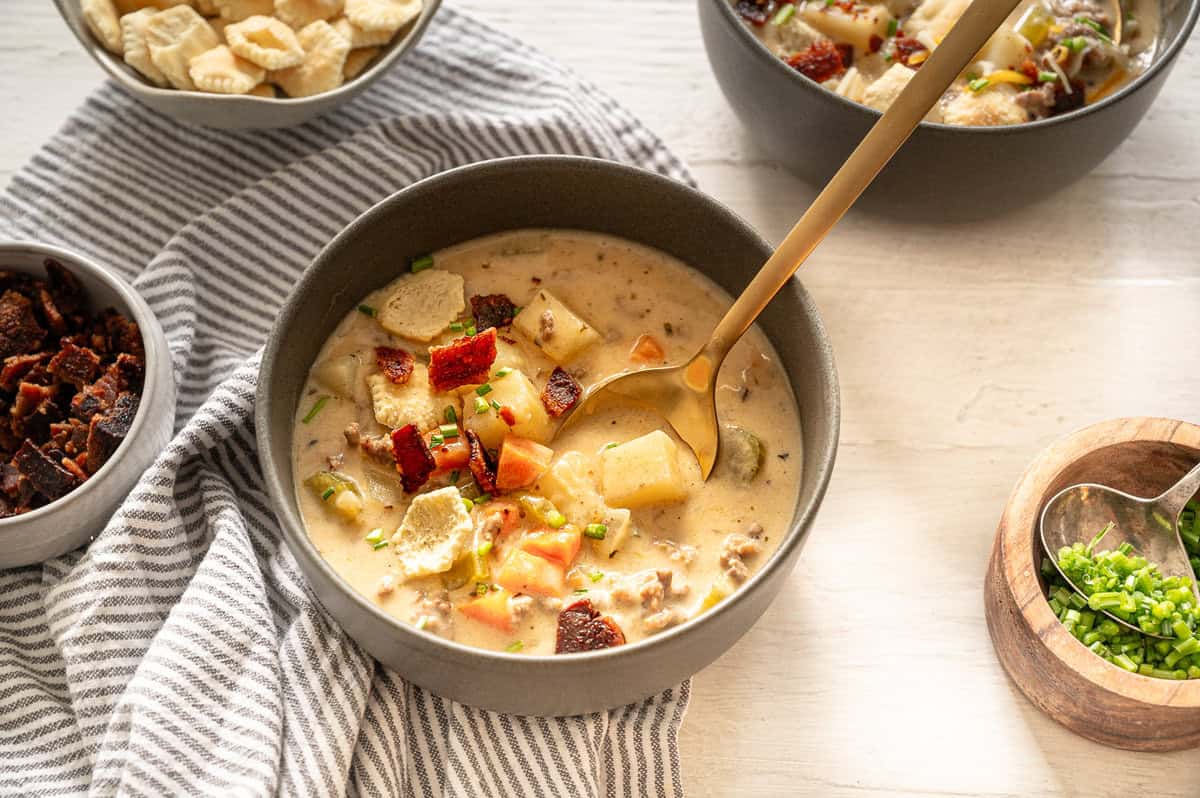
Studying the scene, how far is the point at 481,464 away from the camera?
8.01 feet

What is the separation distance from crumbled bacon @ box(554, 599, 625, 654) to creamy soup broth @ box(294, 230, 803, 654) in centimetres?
3

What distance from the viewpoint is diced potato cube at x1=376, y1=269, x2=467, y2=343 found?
2.65 meters

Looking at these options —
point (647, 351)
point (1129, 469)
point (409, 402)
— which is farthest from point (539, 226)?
point (1129, 469)

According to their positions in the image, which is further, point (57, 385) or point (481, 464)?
point (57, 385)

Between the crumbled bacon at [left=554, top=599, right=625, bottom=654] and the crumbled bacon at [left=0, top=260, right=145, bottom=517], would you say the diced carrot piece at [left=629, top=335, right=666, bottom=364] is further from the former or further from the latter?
the crumbled bacon at [left=0, top=260, right=145, bottom=517]

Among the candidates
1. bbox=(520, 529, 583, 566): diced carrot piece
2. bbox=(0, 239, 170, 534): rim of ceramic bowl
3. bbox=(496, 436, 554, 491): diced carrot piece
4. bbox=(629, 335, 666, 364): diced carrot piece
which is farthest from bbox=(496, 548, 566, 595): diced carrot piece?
bbox=(0, 239, 170, 534): rim of ceramic bowl

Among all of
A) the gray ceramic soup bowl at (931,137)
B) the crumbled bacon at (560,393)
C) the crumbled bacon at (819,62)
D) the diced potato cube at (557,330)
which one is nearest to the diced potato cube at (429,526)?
the crumbled bacon at (560,393)

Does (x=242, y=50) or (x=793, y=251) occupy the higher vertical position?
(x=793, y=251)

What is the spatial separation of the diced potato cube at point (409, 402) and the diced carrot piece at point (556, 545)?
0.31 meters

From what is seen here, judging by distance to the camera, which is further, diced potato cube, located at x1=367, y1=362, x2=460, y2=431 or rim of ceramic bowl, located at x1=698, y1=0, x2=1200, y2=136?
rim of ceramic bowl, located at x1=698, y1=0, x2=1200, y2=136

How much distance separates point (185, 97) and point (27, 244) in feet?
1.44

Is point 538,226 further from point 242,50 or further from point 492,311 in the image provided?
point 242,50

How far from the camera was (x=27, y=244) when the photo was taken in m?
2.67

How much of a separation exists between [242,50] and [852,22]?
1.34 m
